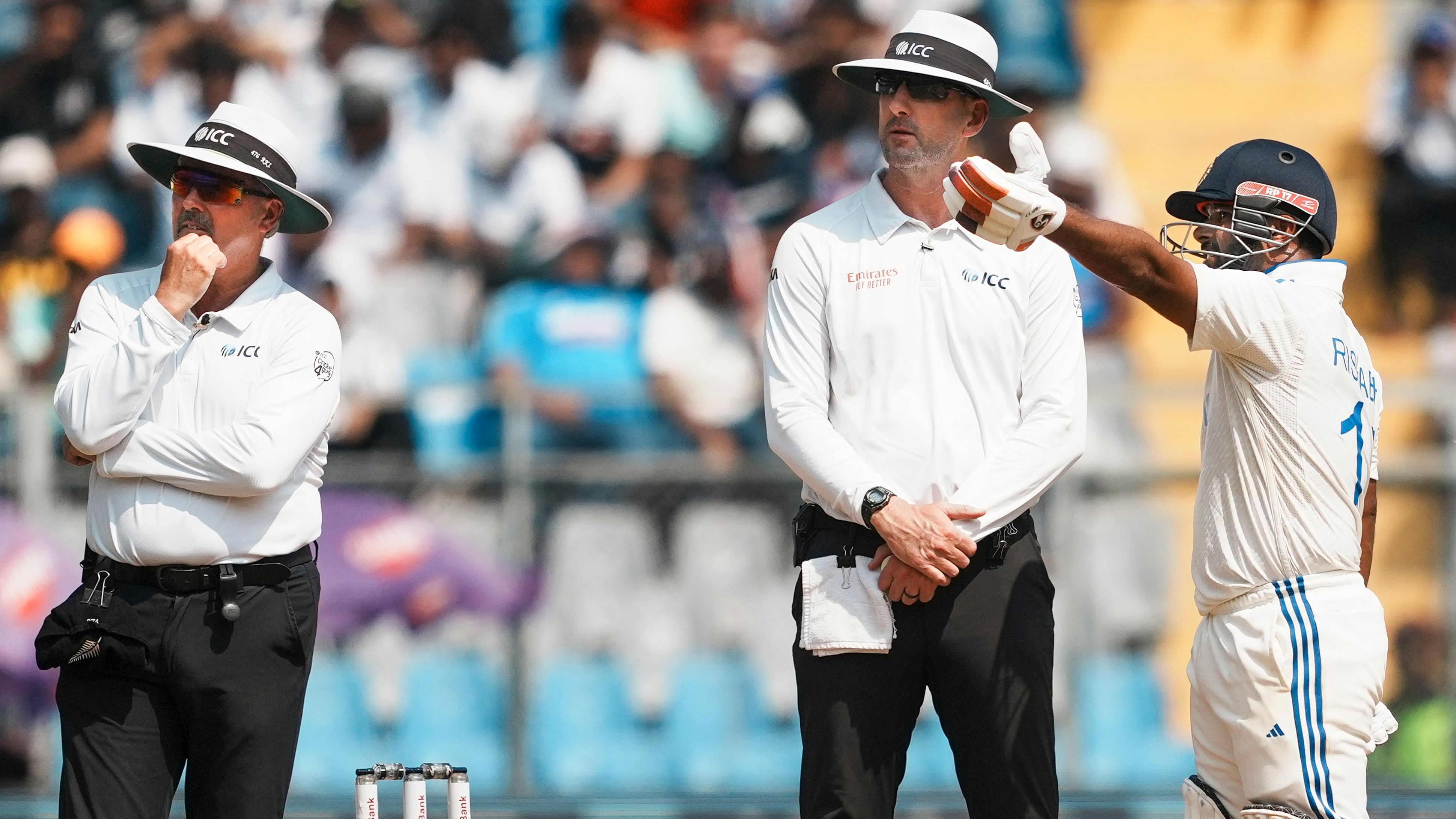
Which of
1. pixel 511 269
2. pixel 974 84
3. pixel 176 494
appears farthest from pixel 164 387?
pixel 511 269

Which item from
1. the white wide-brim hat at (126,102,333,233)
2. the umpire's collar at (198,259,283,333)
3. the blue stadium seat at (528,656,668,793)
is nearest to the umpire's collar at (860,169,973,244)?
the white wide-brim hat at (126,102,333,233)

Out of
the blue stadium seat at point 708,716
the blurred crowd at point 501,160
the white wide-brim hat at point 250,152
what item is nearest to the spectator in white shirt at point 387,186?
the blurred crowd at point 501,160

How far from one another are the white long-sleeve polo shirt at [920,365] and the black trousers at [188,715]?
1266mm

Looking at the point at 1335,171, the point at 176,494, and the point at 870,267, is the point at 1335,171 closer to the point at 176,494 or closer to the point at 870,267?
the point at 870,267

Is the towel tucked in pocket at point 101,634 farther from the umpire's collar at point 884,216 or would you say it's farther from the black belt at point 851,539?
the umpire's collar at point 884,216

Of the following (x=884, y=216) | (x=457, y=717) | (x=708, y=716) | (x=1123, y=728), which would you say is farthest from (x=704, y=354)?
(x=884, y=216)

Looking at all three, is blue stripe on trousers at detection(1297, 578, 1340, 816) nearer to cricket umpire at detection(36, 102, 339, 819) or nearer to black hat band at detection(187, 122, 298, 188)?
cricket umpire at detection(36, 102, 339, 819)

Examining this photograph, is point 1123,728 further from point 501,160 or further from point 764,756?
point 501,160

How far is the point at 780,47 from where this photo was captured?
9.89 meters

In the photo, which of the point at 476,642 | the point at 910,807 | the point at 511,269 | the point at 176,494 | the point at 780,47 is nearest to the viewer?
the point at 176,494

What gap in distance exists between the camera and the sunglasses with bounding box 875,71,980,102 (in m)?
4.38

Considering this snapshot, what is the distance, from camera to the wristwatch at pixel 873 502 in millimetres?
4109

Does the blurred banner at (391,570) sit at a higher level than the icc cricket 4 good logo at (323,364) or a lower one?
lower

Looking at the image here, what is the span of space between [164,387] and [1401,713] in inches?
217
